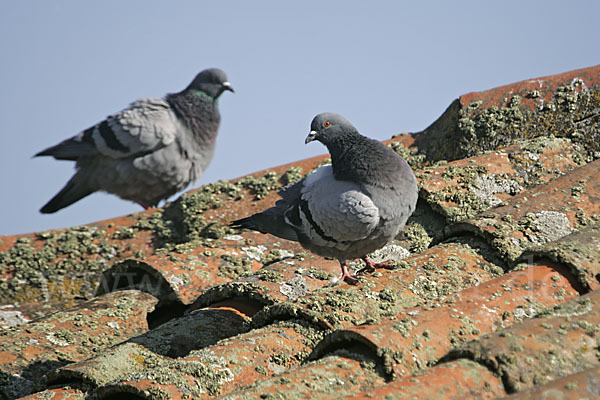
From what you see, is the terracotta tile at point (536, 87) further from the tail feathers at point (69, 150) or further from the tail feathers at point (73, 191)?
the tail feathers at point (73, 191)

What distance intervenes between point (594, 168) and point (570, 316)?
2269 mm

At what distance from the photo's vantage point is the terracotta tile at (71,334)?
3.90 metres

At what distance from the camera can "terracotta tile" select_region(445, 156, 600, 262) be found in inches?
149

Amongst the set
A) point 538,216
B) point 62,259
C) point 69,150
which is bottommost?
point 62,259

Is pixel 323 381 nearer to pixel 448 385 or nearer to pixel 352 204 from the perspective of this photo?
pixel 448 385

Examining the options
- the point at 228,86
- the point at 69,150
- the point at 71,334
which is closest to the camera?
the point at 71,334

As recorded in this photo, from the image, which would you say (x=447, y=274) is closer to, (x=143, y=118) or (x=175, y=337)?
(x=175, y=337)

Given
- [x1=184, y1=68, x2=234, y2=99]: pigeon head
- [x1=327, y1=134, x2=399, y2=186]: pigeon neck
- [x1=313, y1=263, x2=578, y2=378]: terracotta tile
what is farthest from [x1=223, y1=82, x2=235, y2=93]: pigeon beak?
[x1=313, y1=263, x2=578, y2=378]: terracotta tile

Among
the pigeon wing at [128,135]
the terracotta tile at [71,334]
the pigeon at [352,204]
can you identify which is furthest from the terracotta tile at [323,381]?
the pigeon wing at [128,135]

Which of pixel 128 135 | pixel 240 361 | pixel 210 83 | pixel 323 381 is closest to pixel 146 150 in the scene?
pixel 128 135

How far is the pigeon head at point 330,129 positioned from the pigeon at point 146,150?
372cm

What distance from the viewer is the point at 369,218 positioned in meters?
4.17

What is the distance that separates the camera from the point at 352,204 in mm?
4230

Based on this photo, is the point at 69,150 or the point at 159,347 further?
the point at 69,150
